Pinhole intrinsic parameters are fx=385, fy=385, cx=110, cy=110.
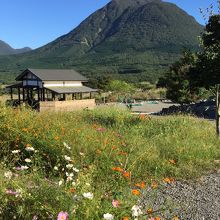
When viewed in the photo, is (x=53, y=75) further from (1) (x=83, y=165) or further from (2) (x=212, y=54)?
(1) (x=83, y=165)

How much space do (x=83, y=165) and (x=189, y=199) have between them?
1925 millimetres

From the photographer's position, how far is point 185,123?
12.9m

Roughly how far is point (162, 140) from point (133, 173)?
2573 millimetres

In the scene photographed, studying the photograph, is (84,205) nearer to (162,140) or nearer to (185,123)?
(162,140)

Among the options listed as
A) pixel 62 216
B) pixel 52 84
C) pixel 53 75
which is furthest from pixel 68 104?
pixel 62 216

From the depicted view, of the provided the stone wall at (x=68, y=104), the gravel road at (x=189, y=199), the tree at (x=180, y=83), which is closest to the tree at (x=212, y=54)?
the gravel road at (x=189, y=199)

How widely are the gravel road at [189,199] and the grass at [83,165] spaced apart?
0.19 metres

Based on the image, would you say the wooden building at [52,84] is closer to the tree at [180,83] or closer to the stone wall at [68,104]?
the stone wall at [68,104]

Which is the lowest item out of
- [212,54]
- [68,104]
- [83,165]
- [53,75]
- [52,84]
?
[68,104]

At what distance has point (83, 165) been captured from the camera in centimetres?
684

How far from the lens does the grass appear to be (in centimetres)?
394

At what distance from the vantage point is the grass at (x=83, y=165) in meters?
3.94

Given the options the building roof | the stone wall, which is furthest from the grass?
the building roof

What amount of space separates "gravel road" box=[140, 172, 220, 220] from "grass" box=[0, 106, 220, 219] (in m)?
0.19
